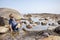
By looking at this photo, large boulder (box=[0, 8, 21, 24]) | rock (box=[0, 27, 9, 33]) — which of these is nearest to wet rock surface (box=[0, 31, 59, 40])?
rock (box=[0, 27, 9, 33])

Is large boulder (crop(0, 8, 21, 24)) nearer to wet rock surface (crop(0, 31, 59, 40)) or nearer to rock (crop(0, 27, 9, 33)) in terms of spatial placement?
rock (crop(0, 27, 9, 33))

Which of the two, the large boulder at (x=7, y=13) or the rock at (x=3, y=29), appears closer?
the rock at (x=3, y=29)

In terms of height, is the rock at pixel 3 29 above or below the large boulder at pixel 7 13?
below

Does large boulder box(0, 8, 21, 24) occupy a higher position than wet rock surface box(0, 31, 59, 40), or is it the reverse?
large boulder box(0, 8, 21, 24)

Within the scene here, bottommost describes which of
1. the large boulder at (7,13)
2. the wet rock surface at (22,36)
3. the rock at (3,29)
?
the wet rock surface at (22,36)

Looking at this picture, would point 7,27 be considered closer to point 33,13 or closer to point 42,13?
point 33,13

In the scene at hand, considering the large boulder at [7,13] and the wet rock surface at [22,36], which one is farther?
the large boulder at [7,13]

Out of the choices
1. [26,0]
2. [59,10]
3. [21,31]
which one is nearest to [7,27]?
[21,31]

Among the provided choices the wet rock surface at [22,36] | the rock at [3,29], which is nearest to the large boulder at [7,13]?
the rock at [3,29]

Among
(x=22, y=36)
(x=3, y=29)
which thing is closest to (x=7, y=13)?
(x=3, y=29)

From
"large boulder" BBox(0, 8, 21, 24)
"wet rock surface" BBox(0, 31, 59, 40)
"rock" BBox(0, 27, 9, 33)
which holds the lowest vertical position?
"wet rock surface" BBox(0, 31, 59, 40)

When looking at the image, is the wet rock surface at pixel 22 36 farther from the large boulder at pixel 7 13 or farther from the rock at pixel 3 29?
the large boulder at pixel 7 13

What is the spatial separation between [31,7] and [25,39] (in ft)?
1.71

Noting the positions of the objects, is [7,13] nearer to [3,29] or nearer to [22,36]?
[3,29]
